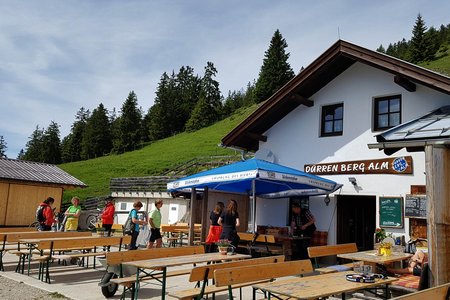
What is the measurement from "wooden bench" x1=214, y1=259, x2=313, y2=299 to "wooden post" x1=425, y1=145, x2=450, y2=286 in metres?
1.63

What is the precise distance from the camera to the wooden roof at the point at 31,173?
21.2m

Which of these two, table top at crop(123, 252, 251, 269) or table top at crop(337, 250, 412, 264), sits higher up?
table top at crop(337, 250, 412, 264)

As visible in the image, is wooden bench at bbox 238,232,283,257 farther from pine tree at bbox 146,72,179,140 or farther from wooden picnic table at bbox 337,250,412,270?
pine tree at bbox 146,72,179,140

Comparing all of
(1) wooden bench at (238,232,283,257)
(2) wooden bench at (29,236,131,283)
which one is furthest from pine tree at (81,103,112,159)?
(2) wooden bench at (29,236,131,283)

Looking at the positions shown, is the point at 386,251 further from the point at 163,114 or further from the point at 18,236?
the point at 163,114

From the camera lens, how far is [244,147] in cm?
1454

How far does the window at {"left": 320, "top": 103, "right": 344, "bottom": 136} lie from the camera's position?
12.1m

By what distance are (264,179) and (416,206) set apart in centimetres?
372

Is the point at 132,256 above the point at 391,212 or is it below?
below

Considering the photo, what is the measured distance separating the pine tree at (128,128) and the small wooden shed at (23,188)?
57.9m

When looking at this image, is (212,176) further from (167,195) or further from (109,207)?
(167,195)

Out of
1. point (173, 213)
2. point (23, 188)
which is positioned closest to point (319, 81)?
point (173, 213)

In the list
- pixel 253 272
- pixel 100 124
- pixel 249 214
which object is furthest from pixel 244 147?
pixel 100 124

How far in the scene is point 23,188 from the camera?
71.3 feet
